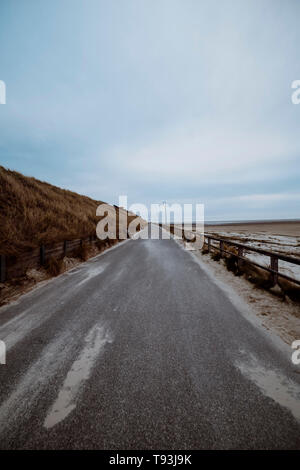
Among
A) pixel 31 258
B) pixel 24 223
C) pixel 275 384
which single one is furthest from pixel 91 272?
pixel 275 384

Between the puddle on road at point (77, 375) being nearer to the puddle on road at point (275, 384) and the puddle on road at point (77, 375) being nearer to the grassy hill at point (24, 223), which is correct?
the puddle on road at point (275, 384)

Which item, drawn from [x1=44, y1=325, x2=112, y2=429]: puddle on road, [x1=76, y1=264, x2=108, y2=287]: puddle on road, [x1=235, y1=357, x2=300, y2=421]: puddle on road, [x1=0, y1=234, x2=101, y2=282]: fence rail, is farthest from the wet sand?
[x1=44, y1=325, x2=112, y2=429]: puddle on road

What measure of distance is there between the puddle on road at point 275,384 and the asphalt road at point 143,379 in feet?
0.04

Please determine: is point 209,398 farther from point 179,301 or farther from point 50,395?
point 179,301

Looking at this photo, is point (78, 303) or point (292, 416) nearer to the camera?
point (292, 416)

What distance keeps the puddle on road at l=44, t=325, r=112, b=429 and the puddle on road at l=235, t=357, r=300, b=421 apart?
203 centimetres

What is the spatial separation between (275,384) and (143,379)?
1.59m

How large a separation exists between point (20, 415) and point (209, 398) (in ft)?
6.47

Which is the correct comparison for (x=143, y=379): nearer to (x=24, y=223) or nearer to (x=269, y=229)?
(x=24, y=223)

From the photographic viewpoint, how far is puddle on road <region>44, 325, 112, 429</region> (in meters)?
1.72

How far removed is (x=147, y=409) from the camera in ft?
5.79

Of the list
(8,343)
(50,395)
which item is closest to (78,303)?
(8,343)

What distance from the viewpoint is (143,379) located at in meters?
2.11
